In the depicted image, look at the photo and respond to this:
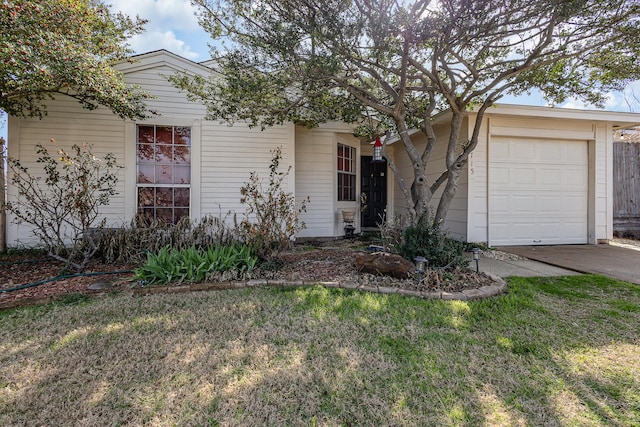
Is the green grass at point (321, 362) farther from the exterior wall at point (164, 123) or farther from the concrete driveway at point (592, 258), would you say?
the exterior wall at point (164, 123)

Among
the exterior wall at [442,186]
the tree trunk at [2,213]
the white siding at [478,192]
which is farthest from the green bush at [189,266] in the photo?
the white siding at [478,192]

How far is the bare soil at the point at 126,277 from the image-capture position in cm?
358

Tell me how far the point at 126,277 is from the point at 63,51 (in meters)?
3.03

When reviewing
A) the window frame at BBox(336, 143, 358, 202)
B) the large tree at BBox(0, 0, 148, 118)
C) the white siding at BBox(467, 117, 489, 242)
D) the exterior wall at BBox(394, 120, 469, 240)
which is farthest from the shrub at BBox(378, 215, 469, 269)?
the large tree at BBox(0, 0, 148, 118)

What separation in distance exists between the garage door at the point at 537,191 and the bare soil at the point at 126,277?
3344 millimetres

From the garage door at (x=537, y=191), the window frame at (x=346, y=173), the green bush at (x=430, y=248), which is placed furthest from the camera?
the window frame at (x=346, y=173)

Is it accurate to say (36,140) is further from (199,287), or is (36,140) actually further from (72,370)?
(72,370)

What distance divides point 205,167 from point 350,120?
309 cm

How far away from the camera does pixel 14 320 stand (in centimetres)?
286

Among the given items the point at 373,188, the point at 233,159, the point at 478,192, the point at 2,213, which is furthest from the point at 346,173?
the point at 2,213

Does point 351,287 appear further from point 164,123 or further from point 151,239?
point 164,123

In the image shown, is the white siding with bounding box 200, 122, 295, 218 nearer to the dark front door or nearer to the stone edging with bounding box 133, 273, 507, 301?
the stone edging with bounding box 133, 273, 507, 301

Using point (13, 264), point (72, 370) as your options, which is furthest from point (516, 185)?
point (13, 264)

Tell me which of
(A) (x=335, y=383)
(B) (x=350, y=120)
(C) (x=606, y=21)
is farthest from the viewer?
(B) (x=350, y=120)
